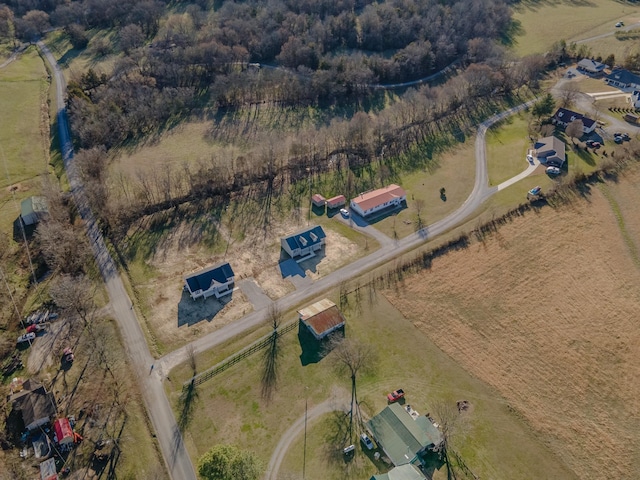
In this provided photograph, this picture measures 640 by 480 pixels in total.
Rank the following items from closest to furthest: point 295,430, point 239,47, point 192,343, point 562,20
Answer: point 295,430 < point 192,343 < point 239,47 < point 562,20

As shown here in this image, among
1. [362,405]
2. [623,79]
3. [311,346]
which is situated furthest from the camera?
[623,79]

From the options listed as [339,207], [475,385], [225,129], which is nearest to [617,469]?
[475,385]

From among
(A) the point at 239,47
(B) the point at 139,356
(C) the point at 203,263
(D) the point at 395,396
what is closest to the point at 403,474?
(D) the point at 395,396

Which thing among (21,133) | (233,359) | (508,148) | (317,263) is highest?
(21,133)

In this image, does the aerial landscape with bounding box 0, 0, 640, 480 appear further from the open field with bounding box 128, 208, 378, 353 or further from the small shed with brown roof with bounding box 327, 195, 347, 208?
the small shed with brown roof with bounding box 327, 195, 347, 208

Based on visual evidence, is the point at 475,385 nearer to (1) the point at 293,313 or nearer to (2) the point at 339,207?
(1) the point at 293,313

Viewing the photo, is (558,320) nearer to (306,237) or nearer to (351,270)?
(351,270)
